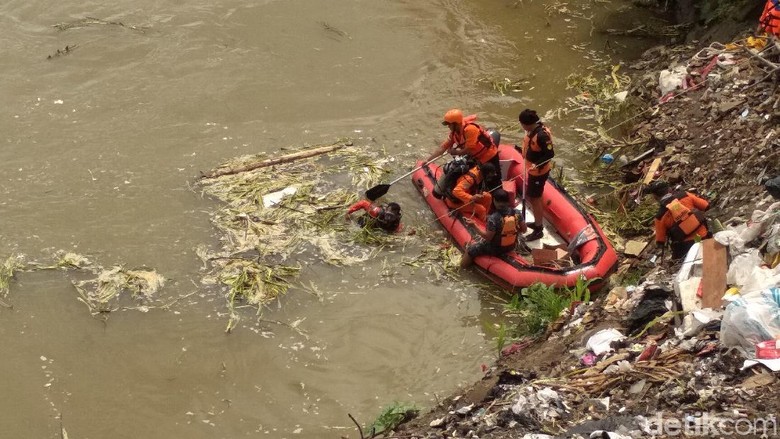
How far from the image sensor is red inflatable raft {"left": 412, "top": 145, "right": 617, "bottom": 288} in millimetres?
8281

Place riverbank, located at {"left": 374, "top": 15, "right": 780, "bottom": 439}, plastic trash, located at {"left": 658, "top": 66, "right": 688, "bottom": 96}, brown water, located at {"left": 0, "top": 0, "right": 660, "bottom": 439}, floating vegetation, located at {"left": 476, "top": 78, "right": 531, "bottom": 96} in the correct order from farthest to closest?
floating vegetation, located at {"left": 476, "top": 78, "right": 531, "bottom": 96} < plastic trash, located at {"left": 658, "top": 66, "right": 688, "bottom": 96} < brown water, located at {"left": 0, "top": 0, "right": 660, "bottom": 439} < riverbank, located at {"left": 374, "top": 15, "right": 780, "bottom": 439}

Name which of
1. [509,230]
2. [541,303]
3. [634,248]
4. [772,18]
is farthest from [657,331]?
[772,18]

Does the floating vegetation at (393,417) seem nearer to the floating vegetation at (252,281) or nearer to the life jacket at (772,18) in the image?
the floating vegetation at (252,281)

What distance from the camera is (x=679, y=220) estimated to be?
7.34 metres

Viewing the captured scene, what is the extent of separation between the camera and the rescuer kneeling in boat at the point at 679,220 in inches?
288

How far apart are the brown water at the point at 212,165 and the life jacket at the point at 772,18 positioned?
2.92 meters

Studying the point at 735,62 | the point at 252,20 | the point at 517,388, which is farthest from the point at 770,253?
the point at 252,20

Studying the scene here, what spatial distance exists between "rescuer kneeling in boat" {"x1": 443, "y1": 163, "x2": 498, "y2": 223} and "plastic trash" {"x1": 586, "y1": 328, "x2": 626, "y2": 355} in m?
2.91

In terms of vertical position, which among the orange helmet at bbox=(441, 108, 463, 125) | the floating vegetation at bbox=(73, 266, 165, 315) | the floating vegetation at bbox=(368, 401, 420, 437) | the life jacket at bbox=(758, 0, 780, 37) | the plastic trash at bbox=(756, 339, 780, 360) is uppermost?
the life jacket at bbox=(758, 0, 780, 37)

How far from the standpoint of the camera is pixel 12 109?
1154 centimetres

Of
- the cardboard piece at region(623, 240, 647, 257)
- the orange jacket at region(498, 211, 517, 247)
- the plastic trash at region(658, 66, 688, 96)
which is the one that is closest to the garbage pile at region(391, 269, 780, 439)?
the cardboard piece at region(623, 240, 647, 257)

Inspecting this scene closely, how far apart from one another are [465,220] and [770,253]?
12.1ft

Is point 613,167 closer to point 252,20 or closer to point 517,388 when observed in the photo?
point 517,388

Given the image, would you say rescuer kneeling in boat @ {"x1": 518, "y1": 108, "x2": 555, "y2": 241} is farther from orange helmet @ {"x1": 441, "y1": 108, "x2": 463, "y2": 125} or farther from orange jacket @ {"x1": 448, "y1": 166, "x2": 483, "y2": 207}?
orange helmet @ {"x1": 441, "y1": 108, "x2": 463, "y2": 125}
